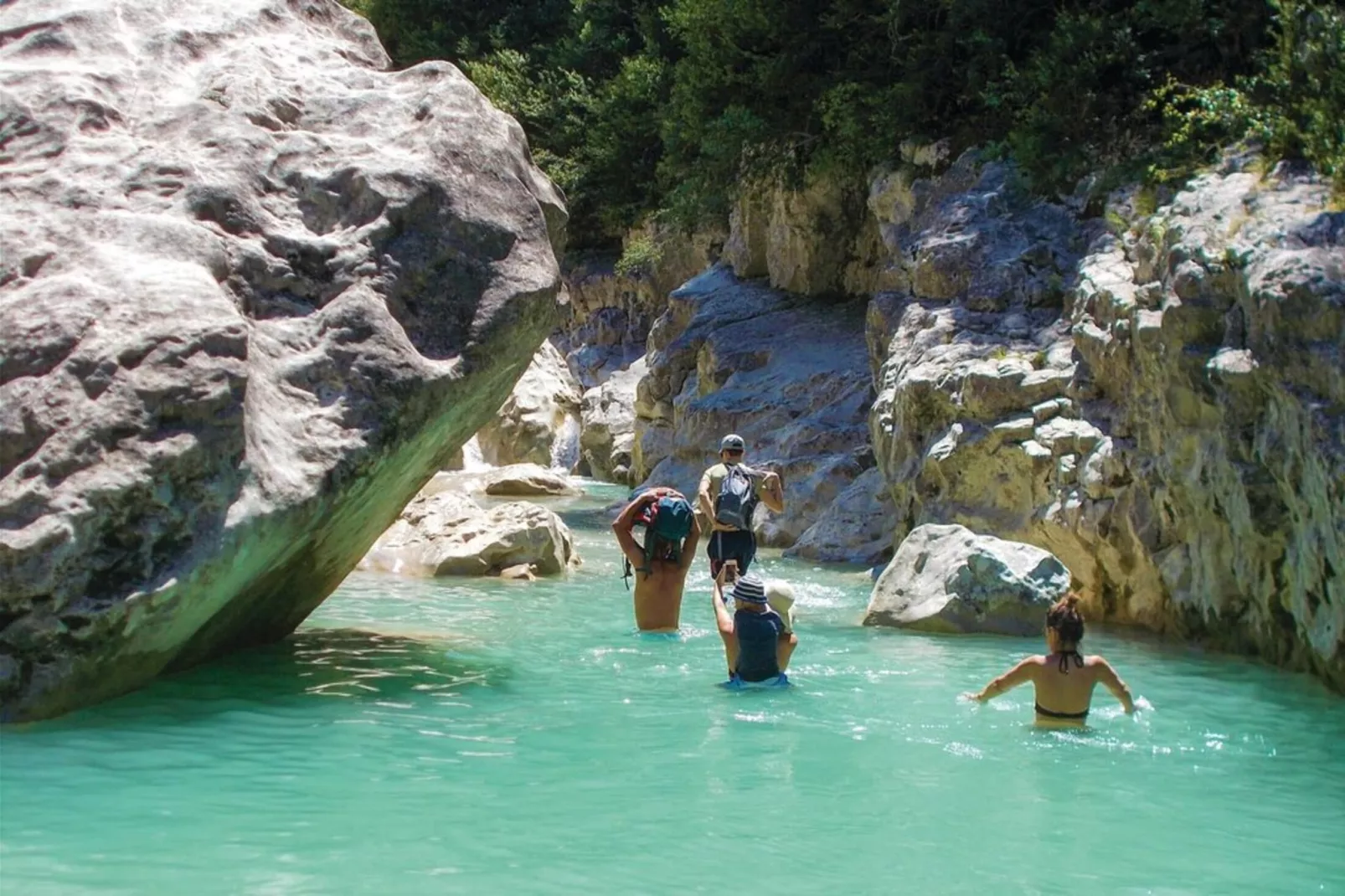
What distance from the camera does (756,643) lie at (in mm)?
8578

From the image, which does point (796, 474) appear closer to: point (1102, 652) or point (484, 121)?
point (1102, 652)

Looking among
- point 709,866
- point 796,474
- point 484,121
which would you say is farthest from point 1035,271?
point 709,866

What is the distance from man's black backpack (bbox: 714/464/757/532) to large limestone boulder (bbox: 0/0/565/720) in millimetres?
2140

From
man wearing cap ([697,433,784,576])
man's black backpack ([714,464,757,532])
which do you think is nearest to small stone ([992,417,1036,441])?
man wearing cap ([697,433,784,576])

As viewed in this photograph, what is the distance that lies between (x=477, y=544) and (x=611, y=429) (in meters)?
13.3

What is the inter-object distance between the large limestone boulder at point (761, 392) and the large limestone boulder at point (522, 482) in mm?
1366

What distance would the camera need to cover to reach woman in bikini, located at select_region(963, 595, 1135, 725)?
25.5 ft

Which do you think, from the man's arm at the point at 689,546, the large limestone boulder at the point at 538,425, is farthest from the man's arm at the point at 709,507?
the large limestone boulder at the point at 538,425

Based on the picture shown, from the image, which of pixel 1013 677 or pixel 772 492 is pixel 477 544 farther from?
pixel 1013 677

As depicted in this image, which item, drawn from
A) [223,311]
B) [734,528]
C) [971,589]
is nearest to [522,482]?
[734,528]

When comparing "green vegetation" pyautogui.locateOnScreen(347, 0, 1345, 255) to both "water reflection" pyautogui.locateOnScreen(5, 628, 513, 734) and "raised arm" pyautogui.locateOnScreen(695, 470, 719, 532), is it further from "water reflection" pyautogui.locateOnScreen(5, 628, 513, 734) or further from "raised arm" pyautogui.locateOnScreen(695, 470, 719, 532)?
"water reflection" pyautogui.locateOnScreen(5, 628, 513, 734)

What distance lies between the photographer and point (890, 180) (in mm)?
18609

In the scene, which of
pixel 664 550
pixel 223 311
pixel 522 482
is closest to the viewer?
pixel 223 311

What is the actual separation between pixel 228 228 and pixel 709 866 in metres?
4.77
